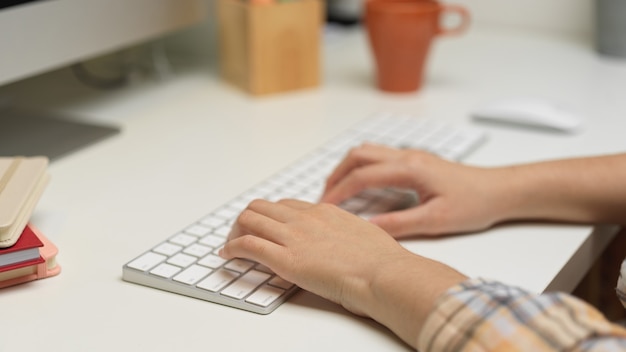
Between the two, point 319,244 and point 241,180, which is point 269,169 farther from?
point 319,244

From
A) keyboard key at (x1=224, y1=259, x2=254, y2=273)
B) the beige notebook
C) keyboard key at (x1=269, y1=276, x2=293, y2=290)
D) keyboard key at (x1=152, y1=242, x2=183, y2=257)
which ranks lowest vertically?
keyboard key at (x1=269, y1=276, x2=293, y2=290)

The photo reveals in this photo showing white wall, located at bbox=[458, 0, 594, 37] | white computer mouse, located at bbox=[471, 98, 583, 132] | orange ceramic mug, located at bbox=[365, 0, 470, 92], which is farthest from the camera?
white wall, located at bbox=[458, 0, 594, 37]

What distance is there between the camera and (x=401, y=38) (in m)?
1.18

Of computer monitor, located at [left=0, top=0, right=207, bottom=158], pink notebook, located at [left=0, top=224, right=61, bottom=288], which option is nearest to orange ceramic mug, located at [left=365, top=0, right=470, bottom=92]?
computer monitor, located at [left=0, top=0, right=207, bottom=158]

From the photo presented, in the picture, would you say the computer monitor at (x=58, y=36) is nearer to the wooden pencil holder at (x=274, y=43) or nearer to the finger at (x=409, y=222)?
the wooden pencil holder at (x=274, y=43)

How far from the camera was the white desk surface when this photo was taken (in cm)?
65

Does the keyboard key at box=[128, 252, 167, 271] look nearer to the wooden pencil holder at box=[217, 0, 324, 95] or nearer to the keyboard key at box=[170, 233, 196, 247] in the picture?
the keyboard key at box=[170, 233, 196, 247]

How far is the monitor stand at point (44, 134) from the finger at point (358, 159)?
32 centimetres

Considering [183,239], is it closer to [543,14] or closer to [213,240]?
[213,240]

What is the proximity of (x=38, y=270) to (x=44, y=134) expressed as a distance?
381 mm

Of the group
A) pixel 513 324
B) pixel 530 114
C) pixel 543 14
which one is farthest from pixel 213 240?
pixel 543 14

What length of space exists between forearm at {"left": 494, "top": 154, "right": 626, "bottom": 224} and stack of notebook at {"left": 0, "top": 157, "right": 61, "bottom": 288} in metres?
0.40

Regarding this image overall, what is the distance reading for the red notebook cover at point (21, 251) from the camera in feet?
2.22

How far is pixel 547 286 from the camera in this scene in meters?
0.71
